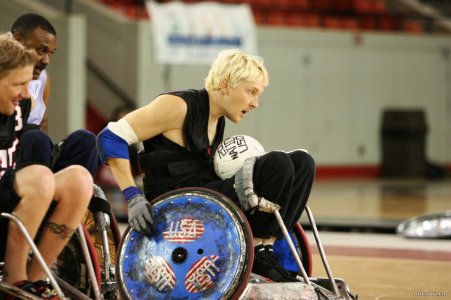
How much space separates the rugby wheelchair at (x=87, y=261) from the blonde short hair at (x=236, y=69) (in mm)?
743

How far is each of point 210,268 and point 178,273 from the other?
13cm

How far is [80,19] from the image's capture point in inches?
539

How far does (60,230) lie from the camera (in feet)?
13.4

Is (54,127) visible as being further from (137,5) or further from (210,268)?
(210,268)

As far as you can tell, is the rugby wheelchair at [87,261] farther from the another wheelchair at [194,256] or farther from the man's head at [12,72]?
the man's head at [12,72]

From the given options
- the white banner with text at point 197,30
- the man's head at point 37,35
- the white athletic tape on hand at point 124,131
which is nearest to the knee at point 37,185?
the white athletic tape on hand at point 124,131

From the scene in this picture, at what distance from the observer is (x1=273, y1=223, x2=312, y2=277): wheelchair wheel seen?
16.0ft

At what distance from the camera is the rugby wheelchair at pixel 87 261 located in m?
3.91

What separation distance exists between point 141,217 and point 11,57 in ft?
2.66

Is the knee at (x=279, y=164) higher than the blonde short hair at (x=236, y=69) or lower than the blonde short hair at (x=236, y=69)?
lower

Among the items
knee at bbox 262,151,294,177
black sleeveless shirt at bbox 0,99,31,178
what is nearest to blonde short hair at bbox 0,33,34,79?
black sleeveless shirt at bbox 0,99,31,178

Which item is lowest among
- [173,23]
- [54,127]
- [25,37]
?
[54,127]

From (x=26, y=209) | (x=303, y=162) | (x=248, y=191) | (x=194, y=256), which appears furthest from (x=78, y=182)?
(x=303, y=162)

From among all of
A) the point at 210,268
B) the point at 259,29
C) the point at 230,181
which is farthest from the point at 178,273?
the point at 259,29
